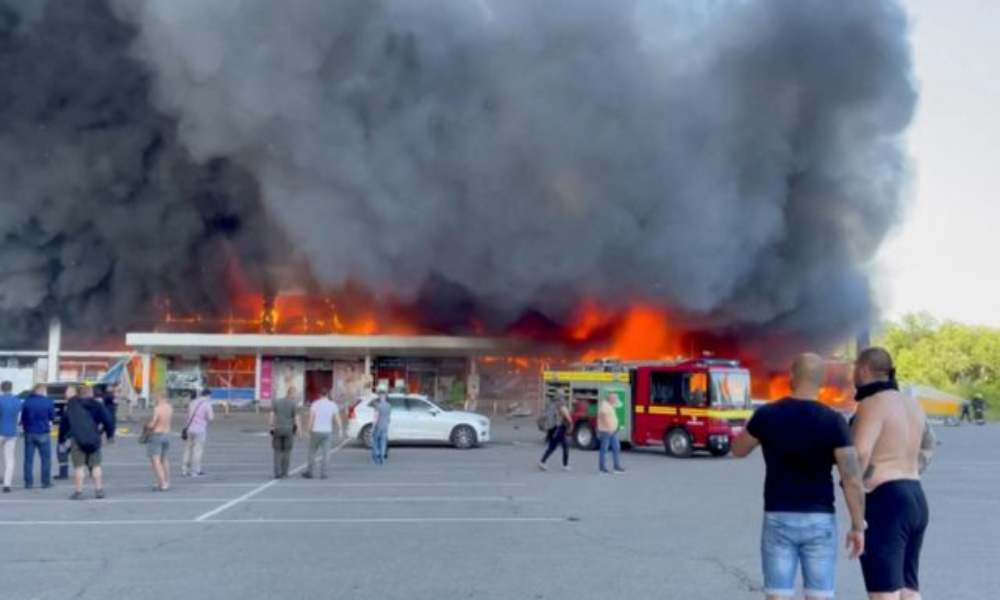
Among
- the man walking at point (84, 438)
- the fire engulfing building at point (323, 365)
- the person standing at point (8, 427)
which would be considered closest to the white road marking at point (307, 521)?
the man walking at point (84, 438)

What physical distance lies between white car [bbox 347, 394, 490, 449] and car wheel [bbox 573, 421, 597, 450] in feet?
6.62

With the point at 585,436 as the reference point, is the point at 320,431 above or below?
above

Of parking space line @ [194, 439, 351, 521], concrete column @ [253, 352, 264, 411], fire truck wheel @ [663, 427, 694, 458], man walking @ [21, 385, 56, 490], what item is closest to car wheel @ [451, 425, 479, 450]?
fire truck wheel @ [663, 427, 694, 458]

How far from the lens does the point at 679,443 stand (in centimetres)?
2130

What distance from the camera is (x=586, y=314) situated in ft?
130

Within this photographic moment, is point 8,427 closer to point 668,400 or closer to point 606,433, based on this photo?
point 606,433

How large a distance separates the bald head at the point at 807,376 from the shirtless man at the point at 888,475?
42 cm

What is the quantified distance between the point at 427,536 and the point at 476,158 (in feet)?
86.8

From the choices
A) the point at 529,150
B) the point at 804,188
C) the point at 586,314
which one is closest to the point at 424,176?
the point at 529,150

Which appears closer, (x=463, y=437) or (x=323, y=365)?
(x=463, y=437)

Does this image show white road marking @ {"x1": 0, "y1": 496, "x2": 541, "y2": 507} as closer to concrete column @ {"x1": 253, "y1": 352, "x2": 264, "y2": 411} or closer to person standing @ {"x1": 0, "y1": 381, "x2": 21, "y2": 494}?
person standing @ {"x1": 0, "y1": 381, "x2": 21, "y2": 494}

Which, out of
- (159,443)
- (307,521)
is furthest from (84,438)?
(307,521)

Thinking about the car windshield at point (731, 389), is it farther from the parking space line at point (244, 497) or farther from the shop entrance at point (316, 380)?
the shop entrance at point (316, 380)

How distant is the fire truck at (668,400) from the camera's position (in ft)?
68.8
